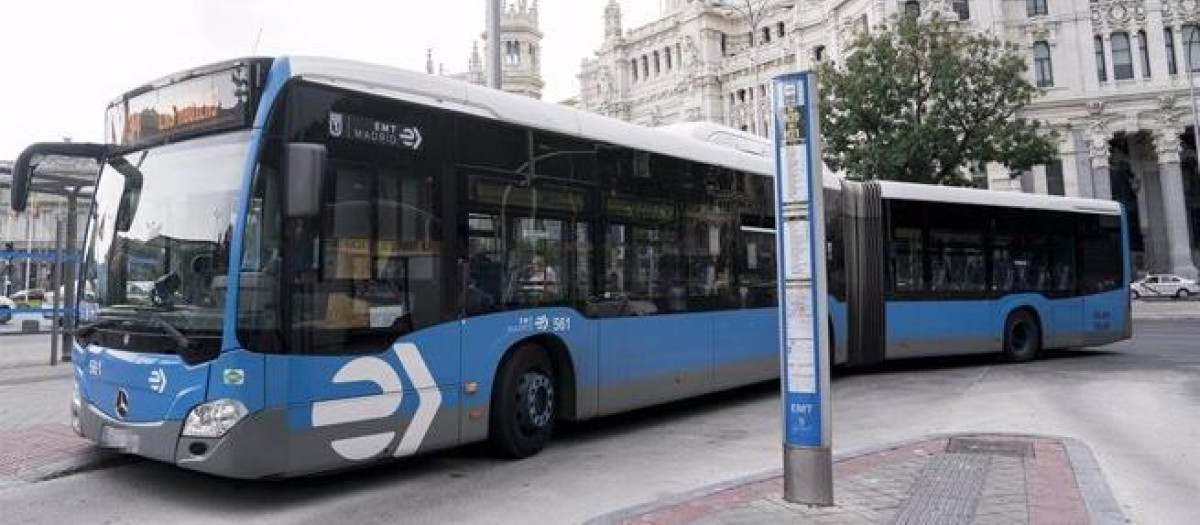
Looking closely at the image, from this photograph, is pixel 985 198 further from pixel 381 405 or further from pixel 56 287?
pixel 56 287

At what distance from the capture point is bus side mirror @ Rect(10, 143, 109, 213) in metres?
6.60

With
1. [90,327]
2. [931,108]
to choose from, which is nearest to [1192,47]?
[931,108]

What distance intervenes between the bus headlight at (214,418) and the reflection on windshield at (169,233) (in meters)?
0.50

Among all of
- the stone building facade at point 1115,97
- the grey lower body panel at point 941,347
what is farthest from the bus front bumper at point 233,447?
the stone building facade at point 1115,97

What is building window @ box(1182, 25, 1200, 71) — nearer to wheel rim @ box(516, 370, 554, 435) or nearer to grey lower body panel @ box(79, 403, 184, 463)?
wheel rim @ box(516, 370, 554, 435)

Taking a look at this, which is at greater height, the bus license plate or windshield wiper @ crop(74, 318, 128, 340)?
windshield wiper @ crop(74, 318, 128, 340)

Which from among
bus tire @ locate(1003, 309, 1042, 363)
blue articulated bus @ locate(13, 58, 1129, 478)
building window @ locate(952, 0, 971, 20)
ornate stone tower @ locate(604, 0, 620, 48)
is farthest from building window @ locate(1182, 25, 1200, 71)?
ornate stone tower @ locate(604, 0, 620, 48)

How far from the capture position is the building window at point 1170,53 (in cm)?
5203

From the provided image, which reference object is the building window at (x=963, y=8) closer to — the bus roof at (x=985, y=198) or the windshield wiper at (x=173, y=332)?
the bus roof at (x=985, y=198)

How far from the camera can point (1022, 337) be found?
14930 millimetres

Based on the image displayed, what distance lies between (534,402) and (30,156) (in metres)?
4.64

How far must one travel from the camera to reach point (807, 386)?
5.32 metres

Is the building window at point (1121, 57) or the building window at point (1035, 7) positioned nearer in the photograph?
the building window at point (1121, 57)

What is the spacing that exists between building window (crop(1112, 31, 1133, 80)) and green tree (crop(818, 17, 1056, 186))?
1144 inches
